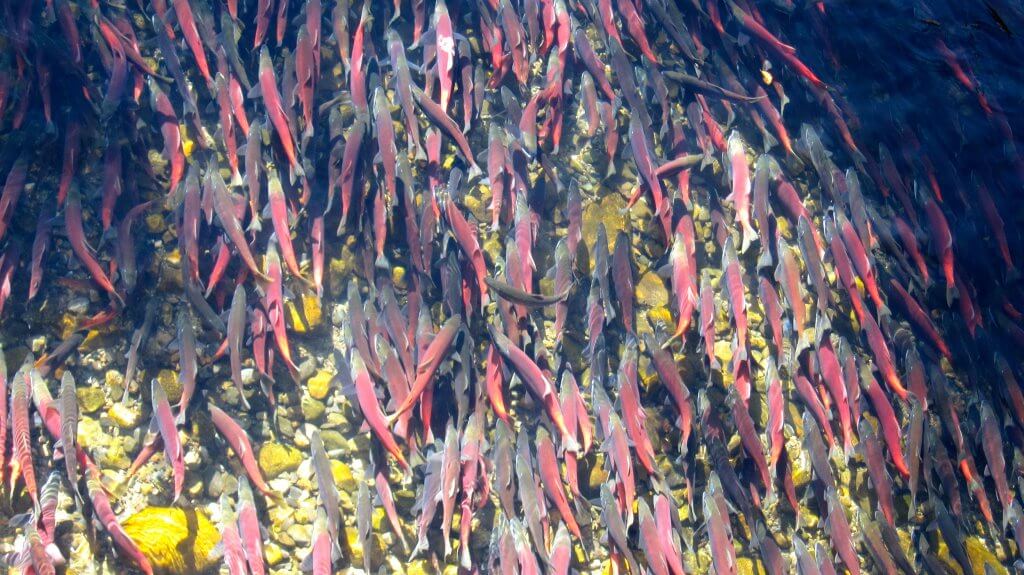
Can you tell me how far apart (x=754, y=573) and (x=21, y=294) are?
4.44m

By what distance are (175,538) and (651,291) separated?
305cm

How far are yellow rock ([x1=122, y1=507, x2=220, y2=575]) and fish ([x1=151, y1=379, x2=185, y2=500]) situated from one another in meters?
0.12

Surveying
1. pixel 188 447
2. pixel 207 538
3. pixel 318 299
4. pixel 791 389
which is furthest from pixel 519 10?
pixel 207 538

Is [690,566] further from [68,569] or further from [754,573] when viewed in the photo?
[68,569]

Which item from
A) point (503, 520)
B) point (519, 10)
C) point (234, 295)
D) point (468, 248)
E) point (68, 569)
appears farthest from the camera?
point (519, 10)

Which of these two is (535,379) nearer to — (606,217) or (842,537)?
(606,217)

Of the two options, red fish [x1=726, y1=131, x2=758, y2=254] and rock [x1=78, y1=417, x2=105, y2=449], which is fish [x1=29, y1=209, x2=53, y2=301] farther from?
red fish [x1=726, y1=131, x2=758, y2=254]

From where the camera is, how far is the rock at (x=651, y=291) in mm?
4031

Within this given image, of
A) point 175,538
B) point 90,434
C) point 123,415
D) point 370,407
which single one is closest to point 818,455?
point 370,407

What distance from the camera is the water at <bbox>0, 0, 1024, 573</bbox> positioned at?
10.6ft

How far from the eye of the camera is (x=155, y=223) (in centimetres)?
362

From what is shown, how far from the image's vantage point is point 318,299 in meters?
3.65

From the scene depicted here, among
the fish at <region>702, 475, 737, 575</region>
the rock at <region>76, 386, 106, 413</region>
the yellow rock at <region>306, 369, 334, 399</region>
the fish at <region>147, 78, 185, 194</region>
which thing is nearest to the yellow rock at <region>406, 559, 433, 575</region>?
the yellow rock at <region>306, 369, 334, 399</region>

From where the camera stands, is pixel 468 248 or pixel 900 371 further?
pixel 900 371
